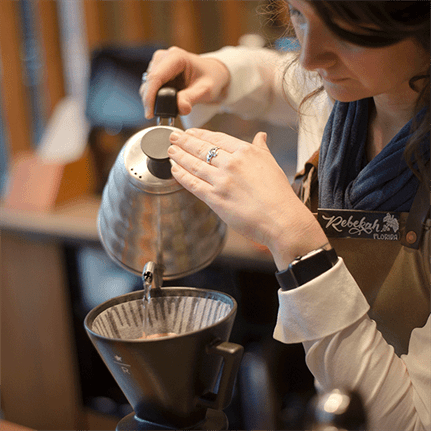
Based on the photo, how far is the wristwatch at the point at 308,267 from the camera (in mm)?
646

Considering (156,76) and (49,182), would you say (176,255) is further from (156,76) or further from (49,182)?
(49,182)

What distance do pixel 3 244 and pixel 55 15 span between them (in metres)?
1.36

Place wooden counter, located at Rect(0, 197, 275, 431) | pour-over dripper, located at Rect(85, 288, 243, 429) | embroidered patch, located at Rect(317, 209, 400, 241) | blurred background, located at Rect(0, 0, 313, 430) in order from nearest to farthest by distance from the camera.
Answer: pour-over dripper, located at Rect(85, 288, 243, 429), embroidered patch, located at Rect(317, 209, 400, 241), blurred background, located at Rect(0, 0, 313, 430), wooden counter, located at Rect(0, 197, 275, 431)

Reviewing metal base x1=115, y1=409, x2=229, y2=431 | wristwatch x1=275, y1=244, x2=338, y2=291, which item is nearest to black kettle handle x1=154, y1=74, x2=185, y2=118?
wristwatch x1=275, y1=244, x2=338, y2=291

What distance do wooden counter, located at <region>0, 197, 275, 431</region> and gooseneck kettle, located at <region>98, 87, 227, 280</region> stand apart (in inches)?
41.1

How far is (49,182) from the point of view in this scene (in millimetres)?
1964

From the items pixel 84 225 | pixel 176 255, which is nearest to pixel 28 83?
pixel 84 225

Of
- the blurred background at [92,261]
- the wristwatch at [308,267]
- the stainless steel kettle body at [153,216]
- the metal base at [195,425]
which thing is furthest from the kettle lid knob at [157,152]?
the blurred background at [92,261]

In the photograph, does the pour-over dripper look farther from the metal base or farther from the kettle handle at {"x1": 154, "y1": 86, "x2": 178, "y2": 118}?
the kettle handle at {"x1": 154, "y1": 86, "x2": 178, "y2": 118}

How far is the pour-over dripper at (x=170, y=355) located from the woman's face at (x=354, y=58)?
35 cm

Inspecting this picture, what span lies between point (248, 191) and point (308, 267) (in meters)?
0.13

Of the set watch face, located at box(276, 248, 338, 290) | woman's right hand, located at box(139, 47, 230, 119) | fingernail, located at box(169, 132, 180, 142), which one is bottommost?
watch face, located at box(276, 248, 338, 290)

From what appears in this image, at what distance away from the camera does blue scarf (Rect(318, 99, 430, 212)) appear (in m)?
0.79

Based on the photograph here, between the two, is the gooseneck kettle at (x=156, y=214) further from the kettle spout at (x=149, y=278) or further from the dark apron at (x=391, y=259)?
the dark apron at (x=391, y=259)
